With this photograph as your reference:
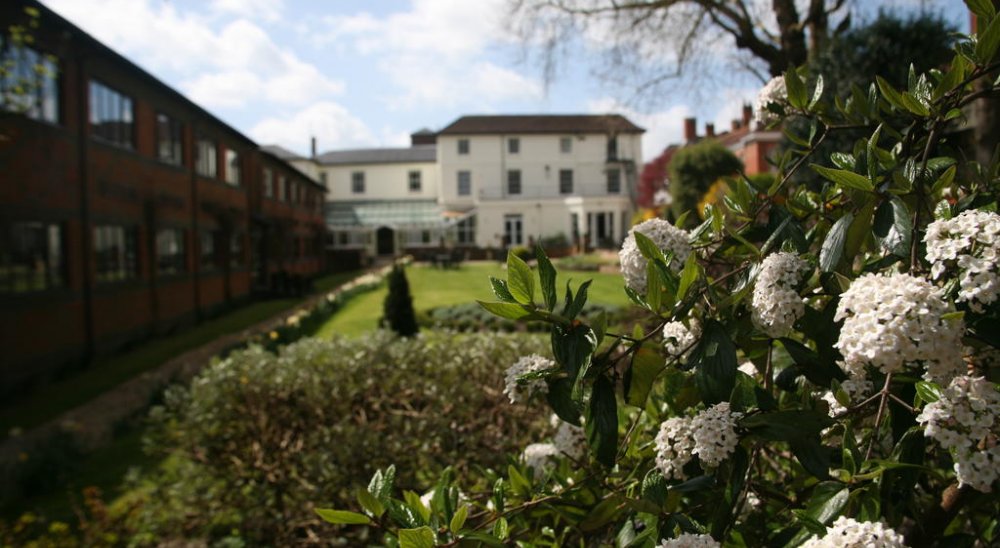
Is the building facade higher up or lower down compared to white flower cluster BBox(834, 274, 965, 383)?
higher up

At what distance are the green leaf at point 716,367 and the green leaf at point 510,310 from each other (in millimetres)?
369

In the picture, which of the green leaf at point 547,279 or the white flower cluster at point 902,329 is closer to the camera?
the white flower cluster at point 902,329

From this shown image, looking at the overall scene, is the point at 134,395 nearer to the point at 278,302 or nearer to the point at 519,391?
the point at 519,391

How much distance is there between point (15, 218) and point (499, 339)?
8.78 m

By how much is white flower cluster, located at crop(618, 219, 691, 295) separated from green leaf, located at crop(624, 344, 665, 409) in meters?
0.18

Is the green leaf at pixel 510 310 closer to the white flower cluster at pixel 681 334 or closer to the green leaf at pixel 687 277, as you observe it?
the green leaf at pixel 687 277

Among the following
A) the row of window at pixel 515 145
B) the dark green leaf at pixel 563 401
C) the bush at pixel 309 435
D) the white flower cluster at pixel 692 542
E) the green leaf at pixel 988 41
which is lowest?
the bush at pixel 309 435

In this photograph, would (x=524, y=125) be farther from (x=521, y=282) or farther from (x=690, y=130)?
(x=521, y=282)

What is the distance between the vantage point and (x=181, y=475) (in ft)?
15.8

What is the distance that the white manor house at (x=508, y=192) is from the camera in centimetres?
4959

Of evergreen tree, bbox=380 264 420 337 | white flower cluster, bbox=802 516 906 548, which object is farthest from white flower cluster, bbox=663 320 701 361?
evergreen tree, bbox=380 264 420 337

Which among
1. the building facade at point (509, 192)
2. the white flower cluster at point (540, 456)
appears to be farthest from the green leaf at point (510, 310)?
the building facade at point (509, 192)

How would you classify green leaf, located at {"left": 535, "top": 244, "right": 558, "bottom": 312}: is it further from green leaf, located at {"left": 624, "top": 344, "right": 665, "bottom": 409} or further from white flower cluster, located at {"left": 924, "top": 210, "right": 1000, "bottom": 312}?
white flower cluster, located at {"left": 924, "top": 210, "right": 1000, "bottom": 312}

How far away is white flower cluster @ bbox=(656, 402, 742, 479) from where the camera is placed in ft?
4.38
